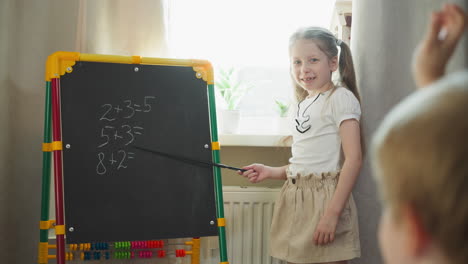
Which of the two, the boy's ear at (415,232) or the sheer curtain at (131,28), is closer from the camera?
the boy's ear at (415,232)

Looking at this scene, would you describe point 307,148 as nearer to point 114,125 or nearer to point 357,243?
point 357,243

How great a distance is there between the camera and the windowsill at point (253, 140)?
222 cm

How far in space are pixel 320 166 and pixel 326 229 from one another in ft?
0.71

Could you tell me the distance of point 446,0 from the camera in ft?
3.72

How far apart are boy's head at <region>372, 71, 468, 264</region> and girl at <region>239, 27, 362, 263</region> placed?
107 centimetres

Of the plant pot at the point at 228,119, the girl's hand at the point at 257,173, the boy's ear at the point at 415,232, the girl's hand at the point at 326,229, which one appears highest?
the plant pot at the point at 228,119

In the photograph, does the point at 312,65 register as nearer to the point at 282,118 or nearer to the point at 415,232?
the point at 282,118

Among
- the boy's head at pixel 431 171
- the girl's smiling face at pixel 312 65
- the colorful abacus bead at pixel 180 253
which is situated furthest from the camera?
the colorful abacus bead at pixel 180 253

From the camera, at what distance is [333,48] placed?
1793mm

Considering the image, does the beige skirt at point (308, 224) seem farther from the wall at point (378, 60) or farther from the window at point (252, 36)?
the window at point (252, 36)

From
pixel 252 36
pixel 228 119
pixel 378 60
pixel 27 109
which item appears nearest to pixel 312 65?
pixel 378 60

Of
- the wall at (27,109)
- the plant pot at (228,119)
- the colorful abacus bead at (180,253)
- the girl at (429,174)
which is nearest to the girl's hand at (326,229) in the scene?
→ the colorful abacus bead at (180,253)

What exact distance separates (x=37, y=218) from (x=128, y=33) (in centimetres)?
85

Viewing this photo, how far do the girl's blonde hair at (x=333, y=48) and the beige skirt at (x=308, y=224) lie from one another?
0.34 m
